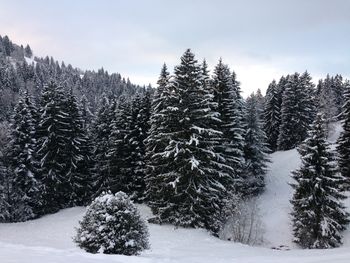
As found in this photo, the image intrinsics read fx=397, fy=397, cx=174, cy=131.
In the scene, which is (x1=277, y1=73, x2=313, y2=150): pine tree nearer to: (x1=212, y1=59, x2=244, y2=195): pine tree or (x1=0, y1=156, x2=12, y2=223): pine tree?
(x1=212, y1=59, x2=244, y2=195): pine tree

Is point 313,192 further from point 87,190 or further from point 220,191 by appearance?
point 87,190

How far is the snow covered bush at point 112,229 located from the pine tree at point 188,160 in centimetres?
1193

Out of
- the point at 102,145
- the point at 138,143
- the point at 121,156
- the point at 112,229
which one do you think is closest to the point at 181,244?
the point at 112,229

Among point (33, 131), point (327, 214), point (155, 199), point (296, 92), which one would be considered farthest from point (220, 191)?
point (296, 92)

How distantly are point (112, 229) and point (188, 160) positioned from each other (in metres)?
13.8

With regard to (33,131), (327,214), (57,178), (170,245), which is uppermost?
(33,131)

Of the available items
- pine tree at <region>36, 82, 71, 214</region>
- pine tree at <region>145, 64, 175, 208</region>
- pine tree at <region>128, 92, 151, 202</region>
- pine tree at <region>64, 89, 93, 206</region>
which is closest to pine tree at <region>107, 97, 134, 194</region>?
pine tree at <region>128, 92, 151, 202</region>

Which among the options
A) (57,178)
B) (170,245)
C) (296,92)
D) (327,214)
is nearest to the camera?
(170,245)

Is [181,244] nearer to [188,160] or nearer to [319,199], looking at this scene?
[188,160]

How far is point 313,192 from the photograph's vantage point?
3045 cm

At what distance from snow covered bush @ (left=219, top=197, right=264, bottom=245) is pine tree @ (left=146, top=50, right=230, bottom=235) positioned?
1655 mm

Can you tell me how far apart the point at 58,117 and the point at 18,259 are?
34.0 metres

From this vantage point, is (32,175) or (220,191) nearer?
(220,191)

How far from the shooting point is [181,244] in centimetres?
2434
